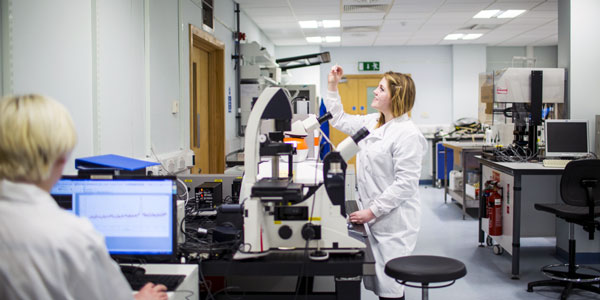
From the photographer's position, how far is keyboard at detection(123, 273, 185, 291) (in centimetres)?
141

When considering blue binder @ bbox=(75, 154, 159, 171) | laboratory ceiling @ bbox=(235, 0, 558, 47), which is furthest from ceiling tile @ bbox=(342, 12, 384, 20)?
blue binder @ bbox=(75, 154, 159, 171)

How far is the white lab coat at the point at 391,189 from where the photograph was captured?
206 cm

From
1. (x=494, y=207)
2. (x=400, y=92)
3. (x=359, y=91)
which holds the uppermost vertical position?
(x=359, y=91)

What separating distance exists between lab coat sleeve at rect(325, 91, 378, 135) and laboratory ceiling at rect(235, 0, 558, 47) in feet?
10.9

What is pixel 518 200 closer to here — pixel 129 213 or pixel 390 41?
pixel 129 213

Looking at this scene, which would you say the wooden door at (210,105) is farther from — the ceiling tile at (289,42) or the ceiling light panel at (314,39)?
the ceiling tile at (289,42)

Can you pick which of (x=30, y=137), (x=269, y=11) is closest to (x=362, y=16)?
(x=269, y=11)

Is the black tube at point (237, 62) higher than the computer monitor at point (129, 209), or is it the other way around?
the black tube at point (237, 62)

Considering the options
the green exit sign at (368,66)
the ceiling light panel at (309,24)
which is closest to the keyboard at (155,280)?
Answer: the ceiling light panel at (309,24)

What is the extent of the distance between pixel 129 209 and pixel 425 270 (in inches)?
41.4

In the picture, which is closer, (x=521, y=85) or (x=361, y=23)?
→ (x=521, y=85)

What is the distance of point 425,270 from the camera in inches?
65.4

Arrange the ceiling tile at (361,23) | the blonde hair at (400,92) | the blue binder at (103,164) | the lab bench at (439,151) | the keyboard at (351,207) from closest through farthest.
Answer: the blue binder at (103,164) → the blonde hair at (400,92) → the keyboard at (351,207) → the ceiling tile at (361,23) → the lab bench at (439,151)

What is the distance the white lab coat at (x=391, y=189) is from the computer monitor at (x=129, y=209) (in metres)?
0.94
